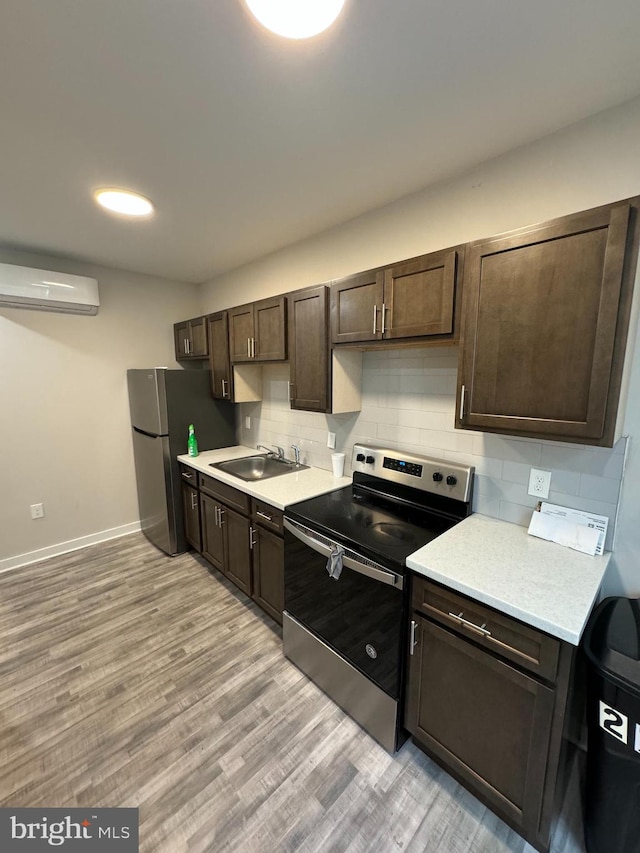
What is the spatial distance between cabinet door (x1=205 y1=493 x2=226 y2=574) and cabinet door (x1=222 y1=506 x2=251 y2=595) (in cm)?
8

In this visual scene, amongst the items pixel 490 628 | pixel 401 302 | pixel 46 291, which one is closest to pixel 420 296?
pixel 401 302

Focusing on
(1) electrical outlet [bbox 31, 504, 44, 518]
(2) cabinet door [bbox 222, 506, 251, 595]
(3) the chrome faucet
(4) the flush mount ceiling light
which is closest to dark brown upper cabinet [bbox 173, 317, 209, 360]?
(3) the chrome faucet

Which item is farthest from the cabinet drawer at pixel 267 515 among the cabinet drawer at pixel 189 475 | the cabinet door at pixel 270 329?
the cabinet door at pixel 270 329

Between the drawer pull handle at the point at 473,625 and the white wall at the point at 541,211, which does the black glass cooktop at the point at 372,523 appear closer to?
the drawer pull handle at the point at 473,625

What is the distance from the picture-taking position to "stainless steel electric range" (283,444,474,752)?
146 centimetres


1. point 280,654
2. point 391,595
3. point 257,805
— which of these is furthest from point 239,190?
point 257,805

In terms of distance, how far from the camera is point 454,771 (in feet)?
4.46

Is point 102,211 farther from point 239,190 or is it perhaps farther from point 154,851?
point 154,851

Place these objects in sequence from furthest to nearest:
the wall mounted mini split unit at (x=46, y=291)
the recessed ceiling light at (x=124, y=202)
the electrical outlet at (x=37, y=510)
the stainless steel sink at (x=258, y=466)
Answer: the electrical outlet at (x=37, y=510), the stainless steel sink at (x=258, y=466), the wall mounted mini split unit at (x=46, y=291), the recessed ceiling light at (x=124, y=202)

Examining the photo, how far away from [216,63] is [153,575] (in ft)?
10.3

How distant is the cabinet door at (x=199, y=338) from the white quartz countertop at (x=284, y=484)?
1.04 metres

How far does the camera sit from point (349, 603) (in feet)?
5.24

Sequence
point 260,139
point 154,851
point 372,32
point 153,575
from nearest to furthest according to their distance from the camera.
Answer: point 372,32 → point 154,851 → point 260,139 → point 153,575

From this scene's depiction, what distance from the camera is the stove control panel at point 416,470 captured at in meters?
1.73
